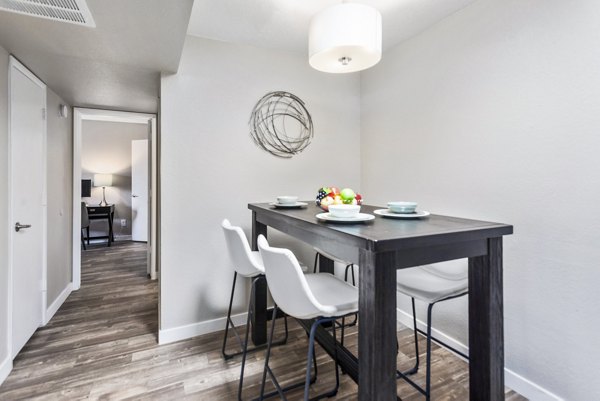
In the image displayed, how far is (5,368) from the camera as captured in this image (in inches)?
72.3

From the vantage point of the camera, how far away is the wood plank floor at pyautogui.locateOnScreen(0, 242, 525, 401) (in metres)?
1.74

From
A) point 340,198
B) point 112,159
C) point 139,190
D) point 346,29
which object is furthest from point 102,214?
point 346,29

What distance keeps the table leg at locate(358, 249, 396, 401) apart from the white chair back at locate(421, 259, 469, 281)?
0.78 m

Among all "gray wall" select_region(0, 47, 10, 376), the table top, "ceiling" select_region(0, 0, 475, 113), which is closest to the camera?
the table top

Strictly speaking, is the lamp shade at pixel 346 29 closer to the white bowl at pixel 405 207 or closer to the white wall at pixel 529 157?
the white bowl at pixel 405 207

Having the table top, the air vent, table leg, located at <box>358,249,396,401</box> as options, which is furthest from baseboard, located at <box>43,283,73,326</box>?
table leg, located at <box>358,249,396,401</box>

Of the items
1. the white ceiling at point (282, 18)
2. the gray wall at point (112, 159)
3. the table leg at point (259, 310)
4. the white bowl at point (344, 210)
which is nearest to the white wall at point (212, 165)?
the white ceiling at point (282, 18)

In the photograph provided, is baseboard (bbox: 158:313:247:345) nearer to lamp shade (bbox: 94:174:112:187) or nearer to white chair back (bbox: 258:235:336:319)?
white chair back (bbox: 258:235:336:319)

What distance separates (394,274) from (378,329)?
196 millimetres

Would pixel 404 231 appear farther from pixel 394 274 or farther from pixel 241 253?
pixel 241 253

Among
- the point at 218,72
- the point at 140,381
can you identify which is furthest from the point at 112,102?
the point at 140,381

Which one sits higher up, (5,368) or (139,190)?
(139,190)

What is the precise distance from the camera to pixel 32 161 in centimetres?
223

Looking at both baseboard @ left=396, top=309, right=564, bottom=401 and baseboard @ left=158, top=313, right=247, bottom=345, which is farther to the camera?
baseboard @ left=158, top=313, right=247, bottom=345
